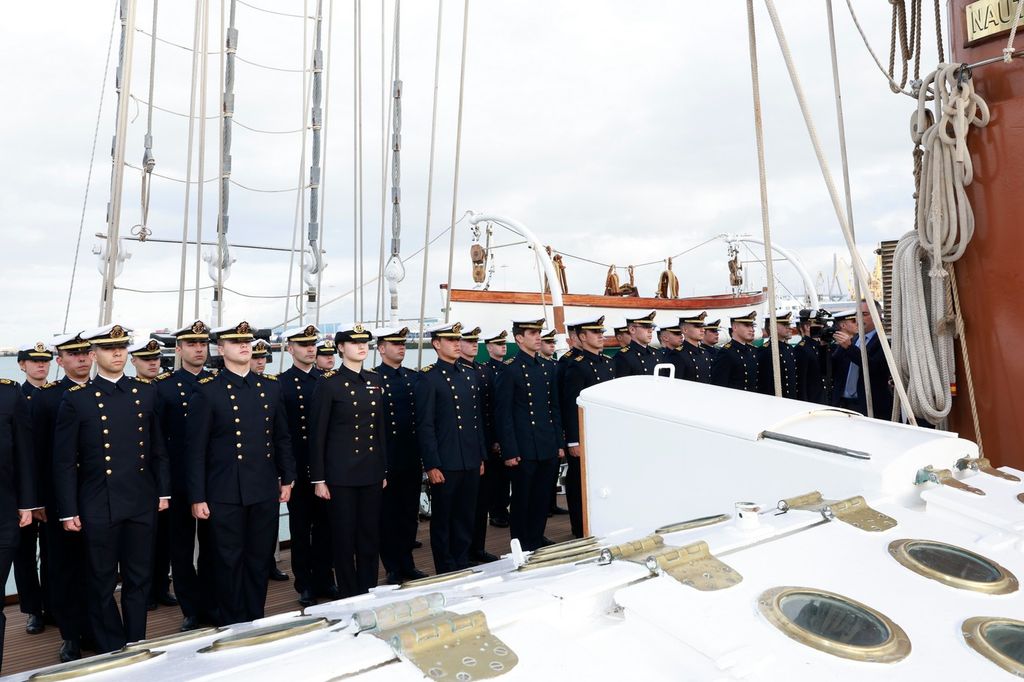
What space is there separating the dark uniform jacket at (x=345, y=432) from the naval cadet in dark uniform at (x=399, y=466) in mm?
566

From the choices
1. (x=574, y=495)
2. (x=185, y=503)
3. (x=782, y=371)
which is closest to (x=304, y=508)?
(x=185, y=503)

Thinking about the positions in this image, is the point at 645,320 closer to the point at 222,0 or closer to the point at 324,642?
the point at 222,0

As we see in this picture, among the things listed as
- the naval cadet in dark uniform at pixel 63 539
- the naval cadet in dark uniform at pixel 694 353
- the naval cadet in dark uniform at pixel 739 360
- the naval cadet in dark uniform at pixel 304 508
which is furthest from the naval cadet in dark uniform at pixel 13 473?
the naval cadet in dark uniform at pixel 739 360

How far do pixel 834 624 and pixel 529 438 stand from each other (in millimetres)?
3793

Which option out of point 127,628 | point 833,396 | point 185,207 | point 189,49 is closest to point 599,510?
point 127,628

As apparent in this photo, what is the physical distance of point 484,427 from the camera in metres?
5.39

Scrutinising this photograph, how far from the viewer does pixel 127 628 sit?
3.33 metres

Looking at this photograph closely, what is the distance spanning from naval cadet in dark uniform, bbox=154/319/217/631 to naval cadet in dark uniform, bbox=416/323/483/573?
1304 millimetres

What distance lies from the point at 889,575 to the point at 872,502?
1.33 feet

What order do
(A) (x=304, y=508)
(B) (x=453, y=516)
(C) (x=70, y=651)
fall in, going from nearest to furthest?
(C) (x=70, y=651)
(A) (x=304, y=508)
(B) (x=453, y=516)

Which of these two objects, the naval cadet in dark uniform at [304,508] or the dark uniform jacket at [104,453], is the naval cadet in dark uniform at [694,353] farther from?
the dark uniform jacket at [104,453]

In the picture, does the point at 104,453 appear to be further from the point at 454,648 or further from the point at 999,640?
the point at 999,640

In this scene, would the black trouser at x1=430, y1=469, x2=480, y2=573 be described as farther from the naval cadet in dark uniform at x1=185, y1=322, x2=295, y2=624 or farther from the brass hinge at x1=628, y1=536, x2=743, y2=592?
the brass hinge at x1=628, y1=536, x2=743, y2=592

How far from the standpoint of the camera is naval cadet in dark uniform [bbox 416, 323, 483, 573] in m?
4.46
